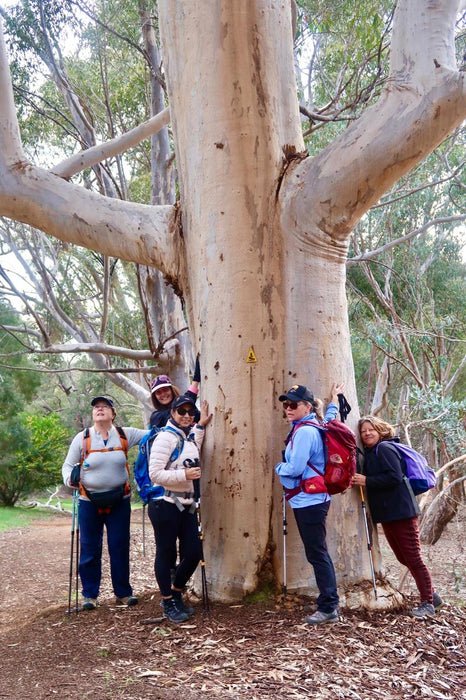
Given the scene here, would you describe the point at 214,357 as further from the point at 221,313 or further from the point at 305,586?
the point at 305,586

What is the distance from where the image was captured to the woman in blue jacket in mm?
3898

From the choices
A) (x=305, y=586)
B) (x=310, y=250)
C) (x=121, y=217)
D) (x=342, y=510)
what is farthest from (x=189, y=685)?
(x=121, y=217)

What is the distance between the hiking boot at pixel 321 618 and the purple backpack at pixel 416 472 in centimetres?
102

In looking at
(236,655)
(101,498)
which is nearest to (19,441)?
(101,498)

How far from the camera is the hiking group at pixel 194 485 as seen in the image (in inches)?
156

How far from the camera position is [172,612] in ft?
13.6

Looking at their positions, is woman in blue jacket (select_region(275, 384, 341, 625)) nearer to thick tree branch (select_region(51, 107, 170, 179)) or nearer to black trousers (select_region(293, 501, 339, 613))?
black trousers (select_region(293, 501, 339, 613))

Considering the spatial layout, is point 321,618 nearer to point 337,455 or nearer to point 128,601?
point 337,455

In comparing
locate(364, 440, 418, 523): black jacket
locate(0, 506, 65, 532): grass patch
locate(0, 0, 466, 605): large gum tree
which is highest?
locate(0, 0, 466, 605): large gum tree

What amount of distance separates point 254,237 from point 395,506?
1.98 metres

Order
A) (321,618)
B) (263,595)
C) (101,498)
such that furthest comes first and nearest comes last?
(101,498) → (263,595) → (321,618)

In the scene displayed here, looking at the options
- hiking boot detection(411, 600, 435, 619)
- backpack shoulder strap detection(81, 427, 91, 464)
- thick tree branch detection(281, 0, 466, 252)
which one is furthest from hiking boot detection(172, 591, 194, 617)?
thick tree branch detection(281, 0, 466, 252)

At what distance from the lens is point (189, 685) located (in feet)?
10.5

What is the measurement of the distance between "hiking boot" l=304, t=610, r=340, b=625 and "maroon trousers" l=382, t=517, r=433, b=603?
697 millimetres
